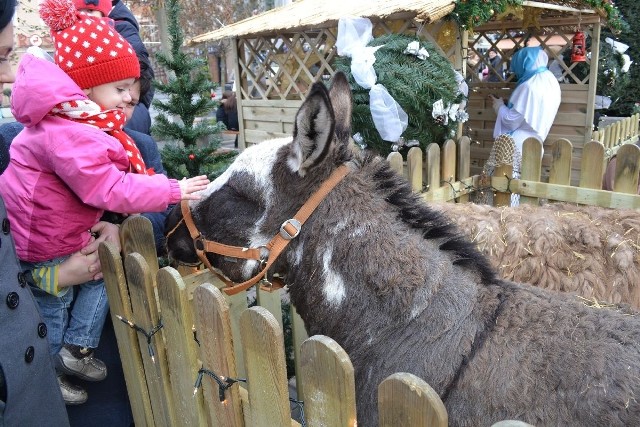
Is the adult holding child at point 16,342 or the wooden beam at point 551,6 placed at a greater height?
the wooden beam at point 551,6

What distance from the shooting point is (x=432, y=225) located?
7.29 ft

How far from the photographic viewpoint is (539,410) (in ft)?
5.90

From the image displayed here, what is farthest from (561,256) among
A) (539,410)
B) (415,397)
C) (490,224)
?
(415,397)

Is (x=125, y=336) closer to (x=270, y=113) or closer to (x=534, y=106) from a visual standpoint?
(x=534, y=106)

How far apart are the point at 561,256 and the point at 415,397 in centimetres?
258

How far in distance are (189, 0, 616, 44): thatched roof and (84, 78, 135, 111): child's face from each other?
4.36 m

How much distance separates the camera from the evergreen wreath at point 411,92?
513cm

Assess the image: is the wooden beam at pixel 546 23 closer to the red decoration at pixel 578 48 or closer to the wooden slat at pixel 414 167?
the red decoration at pixel 578 48

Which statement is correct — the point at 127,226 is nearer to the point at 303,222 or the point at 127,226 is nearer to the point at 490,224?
the point at 303,222

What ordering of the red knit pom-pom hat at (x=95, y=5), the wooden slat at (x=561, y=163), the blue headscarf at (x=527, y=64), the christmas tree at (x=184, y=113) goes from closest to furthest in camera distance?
the red knit pom-pom hat at (x=95, y=5) → the christmas tree at (x=184, y=113) → the wooden slat at (x=561, y=163) → the blue headscarf at (x=527, y=64)

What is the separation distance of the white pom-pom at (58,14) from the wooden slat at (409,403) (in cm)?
254

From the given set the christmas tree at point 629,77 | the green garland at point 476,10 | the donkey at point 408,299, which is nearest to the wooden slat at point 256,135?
the green garland at point 476,10

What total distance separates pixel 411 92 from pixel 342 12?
138 inches

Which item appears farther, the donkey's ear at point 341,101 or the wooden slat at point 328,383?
the donkey's ear at point 341,101
